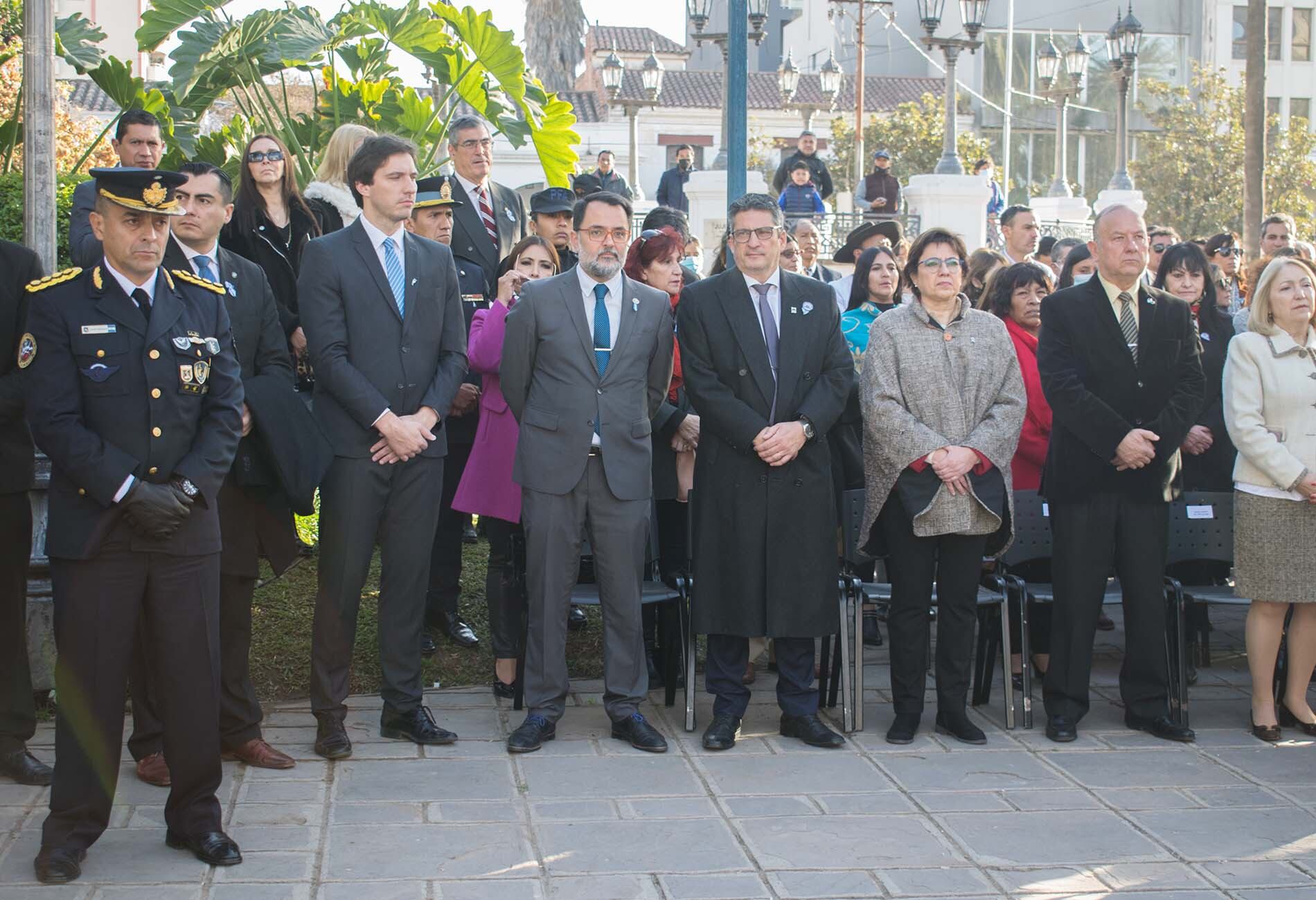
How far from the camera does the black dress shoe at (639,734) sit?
5980 mm

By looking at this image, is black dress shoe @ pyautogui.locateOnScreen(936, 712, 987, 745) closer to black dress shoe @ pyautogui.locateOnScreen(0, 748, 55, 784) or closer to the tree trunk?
black dress shoe @ pyautogui.locateOnScreen(0, 748, 55, 784)

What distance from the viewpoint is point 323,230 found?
7070 mm

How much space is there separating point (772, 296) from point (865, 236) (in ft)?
9.41

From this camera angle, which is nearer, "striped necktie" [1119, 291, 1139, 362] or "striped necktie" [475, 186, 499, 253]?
"striped necktie" [1119, 291, 1139, 362]

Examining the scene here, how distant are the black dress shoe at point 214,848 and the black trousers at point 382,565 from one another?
1145 millimetres

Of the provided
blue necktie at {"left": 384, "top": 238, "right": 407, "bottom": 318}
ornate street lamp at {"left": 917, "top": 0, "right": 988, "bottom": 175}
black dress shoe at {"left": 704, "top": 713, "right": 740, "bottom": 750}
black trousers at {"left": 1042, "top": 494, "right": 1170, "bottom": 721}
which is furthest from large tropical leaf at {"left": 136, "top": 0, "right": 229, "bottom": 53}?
ornate street lamp at {"left": 917, "top": 0, "right": 988, "bottom": 175}

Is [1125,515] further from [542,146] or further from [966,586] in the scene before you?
[542,146]

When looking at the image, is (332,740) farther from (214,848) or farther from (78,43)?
(78,43)

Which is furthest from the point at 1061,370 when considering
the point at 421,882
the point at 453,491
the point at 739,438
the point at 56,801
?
the point at 56,801

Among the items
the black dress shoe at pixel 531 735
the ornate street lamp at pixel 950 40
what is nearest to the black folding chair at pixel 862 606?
the black dress shoe at pixel 531 735

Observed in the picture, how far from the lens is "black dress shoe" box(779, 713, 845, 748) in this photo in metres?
6.05

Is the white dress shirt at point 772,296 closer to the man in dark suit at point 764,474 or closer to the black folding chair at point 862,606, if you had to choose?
the man in dark suit at point 764,474

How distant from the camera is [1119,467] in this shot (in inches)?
245

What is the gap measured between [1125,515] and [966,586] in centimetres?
75
